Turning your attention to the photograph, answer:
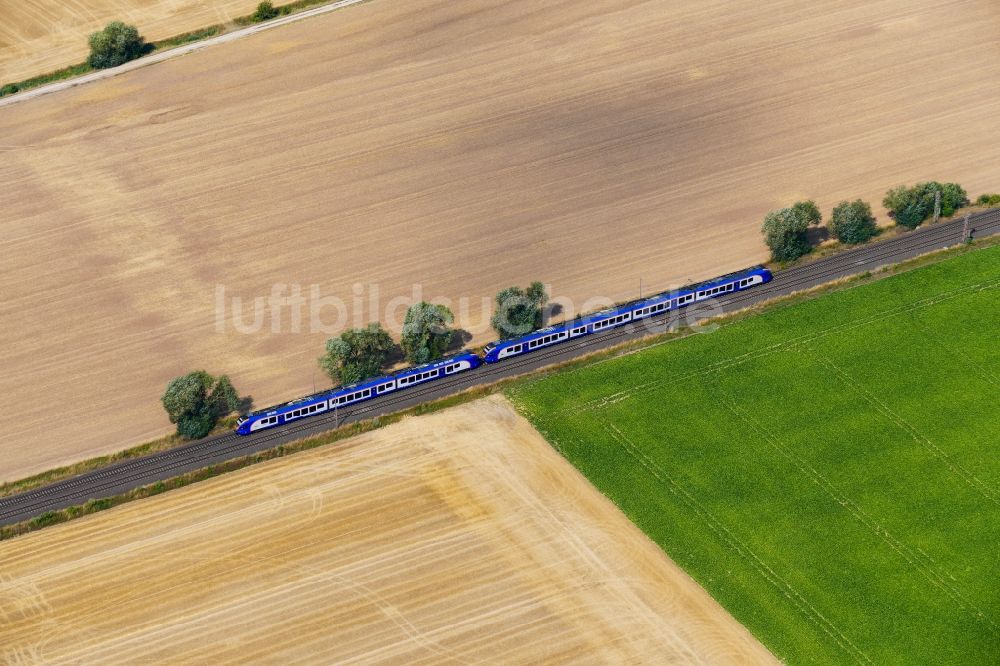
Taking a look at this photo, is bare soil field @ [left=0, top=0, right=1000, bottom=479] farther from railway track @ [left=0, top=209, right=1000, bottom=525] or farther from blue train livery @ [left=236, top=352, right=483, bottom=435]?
blue train livery @ [left=236, top=352, right=483, bottom=435]

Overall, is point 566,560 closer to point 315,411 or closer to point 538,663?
point 538,663

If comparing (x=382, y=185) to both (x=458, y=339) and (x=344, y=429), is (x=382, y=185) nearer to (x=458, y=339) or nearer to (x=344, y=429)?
(x=458, y=339)

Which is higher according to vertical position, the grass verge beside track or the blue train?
the blue train

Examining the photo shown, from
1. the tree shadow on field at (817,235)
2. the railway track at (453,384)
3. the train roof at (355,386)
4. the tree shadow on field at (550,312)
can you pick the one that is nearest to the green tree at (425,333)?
the train roof at (355,386)

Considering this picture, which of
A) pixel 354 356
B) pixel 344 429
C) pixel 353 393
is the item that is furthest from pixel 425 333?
pixel 344 429

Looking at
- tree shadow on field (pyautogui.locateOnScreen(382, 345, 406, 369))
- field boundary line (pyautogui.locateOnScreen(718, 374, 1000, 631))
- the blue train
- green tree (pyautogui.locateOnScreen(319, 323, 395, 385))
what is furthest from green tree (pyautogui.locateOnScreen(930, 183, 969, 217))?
green tree (pyautogui.locateOnScreen(319, 323, 395, 385))
